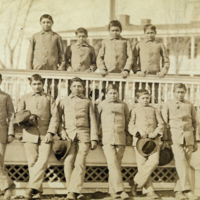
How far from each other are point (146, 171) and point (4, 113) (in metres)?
2.80

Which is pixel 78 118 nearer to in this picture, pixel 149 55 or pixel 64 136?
pixel 64 136

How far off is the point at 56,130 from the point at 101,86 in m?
1.44

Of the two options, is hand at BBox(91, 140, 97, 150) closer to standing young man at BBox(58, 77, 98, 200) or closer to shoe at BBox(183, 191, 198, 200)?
standing young man at BBox(58, 77, 98, 200)

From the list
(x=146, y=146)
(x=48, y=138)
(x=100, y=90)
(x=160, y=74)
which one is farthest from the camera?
(x=160, y=74)

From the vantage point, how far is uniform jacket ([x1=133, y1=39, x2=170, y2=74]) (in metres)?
8.05

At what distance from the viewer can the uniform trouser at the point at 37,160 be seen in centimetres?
636

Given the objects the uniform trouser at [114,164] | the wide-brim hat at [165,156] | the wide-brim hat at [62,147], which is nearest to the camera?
the uniform trouser at [114,164]

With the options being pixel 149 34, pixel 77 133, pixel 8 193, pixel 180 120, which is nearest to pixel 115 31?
pixel 149 34

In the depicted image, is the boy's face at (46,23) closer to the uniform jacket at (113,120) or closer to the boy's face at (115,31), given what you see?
the boy's face at (115,31)

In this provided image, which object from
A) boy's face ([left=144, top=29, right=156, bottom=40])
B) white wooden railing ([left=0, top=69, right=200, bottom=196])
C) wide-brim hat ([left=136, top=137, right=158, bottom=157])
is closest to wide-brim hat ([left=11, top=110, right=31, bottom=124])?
white wooden railing ([left=0, top=69, right=200, bottom=196])

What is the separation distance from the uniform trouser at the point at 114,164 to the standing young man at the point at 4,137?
1742 millimetres

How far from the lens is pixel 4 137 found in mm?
6734

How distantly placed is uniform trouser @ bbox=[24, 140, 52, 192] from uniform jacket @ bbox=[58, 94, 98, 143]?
46cm

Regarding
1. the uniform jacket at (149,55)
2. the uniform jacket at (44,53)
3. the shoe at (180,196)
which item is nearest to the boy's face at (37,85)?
the uniform jacket at (44,53)
